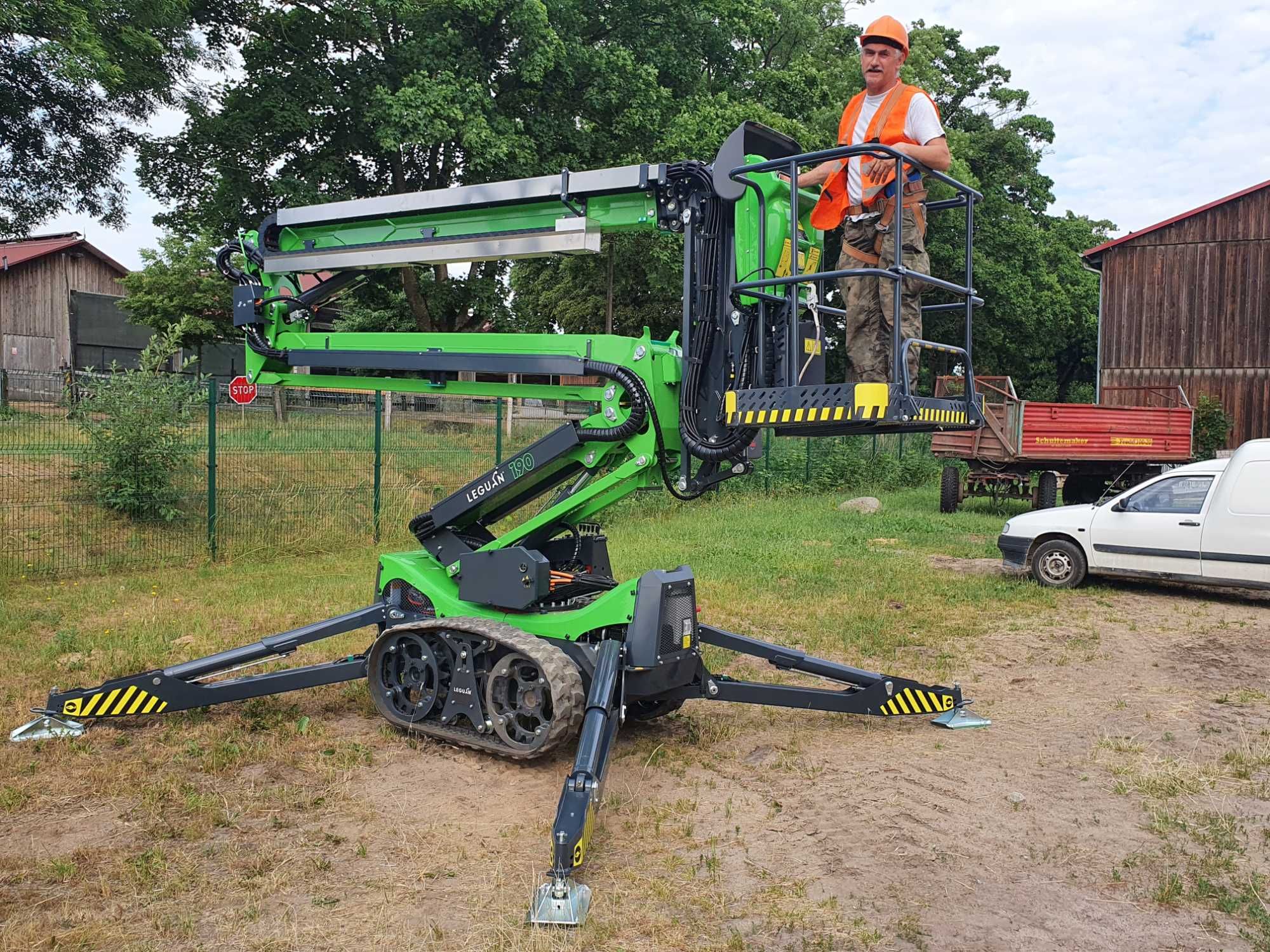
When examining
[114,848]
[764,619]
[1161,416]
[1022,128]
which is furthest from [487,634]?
[1022,128]

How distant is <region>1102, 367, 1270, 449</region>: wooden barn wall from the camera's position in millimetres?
29281

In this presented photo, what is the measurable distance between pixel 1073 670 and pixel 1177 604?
371 cm

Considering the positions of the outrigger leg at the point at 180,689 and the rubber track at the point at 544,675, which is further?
the outrigger leg at the point at 180,689

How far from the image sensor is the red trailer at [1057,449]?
1795 cm

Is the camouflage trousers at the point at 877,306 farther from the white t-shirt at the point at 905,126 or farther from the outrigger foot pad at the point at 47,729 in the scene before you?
the outrigger foot pad at the point at 47,729

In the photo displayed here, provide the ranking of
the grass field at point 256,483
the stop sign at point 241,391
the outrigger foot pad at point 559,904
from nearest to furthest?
the outrigger foot pad at point 559,904, the stop sign at point 241,391, the grass field at point 256,483

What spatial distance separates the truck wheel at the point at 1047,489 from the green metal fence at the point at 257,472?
8.02 m

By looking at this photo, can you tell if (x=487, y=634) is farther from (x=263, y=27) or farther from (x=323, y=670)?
(x=263, y=27)

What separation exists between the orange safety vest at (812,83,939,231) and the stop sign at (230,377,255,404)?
16.7 ft

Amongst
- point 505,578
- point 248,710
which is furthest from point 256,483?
point 505,578

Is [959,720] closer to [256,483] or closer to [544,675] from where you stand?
[544,675]

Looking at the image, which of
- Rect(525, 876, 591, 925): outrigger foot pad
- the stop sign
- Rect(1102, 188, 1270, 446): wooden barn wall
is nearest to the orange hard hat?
Rect(525, 876, 591, 925): outrigger foot pad

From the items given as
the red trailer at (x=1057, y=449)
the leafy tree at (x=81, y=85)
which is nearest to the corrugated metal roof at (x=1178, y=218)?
the red trailer at (x=1057, y=449)

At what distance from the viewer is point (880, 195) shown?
17.7 ft
